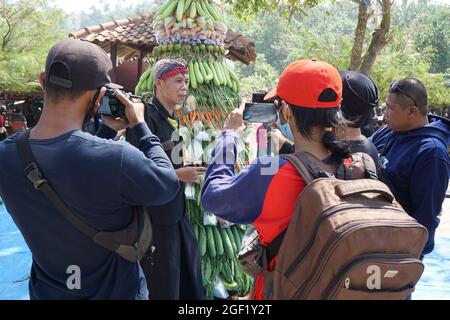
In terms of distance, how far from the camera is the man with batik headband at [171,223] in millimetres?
2471

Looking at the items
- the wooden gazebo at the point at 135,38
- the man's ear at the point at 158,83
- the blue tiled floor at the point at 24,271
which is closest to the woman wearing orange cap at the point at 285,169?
the man's ear at the point at 158,83

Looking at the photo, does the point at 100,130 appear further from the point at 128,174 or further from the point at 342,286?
the point at 342,286

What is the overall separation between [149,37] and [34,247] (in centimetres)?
760

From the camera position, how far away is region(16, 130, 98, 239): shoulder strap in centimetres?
137

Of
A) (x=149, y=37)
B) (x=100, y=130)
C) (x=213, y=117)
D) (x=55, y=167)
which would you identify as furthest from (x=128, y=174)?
(x=149, y=37)

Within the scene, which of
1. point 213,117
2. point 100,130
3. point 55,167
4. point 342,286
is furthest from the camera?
point 213,117

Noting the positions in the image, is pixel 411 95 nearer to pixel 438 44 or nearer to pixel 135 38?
pixel 135 38

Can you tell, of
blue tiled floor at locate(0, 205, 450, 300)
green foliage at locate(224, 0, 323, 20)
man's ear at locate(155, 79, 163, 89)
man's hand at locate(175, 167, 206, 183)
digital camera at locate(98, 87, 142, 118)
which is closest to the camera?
digital camera at locate(98, 87, 142, 118)

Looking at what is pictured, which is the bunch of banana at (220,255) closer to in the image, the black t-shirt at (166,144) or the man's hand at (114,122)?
the black t-shirt at (166,144)

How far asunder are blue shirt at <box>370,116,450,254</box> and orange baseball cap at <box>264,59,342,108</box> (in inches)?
25.2

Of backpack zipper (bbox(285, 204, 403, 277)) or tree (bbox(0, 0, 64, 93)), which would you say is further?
tree (bbox(0, 0, 64, 93))

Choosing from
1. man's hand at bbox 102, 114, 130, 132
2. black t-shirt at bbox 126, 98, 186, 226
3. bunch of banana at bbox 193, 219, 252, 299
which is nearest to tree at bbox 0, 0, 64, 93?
bunch of banana at bbox 193, 219, 252, 299

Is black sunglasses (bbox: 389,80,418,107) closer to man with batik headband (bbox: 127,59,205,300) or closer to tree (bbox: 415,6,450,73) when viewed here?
man with batik headband (bbox: 127,59,205,300)

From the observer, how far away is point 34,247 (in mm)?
1509
